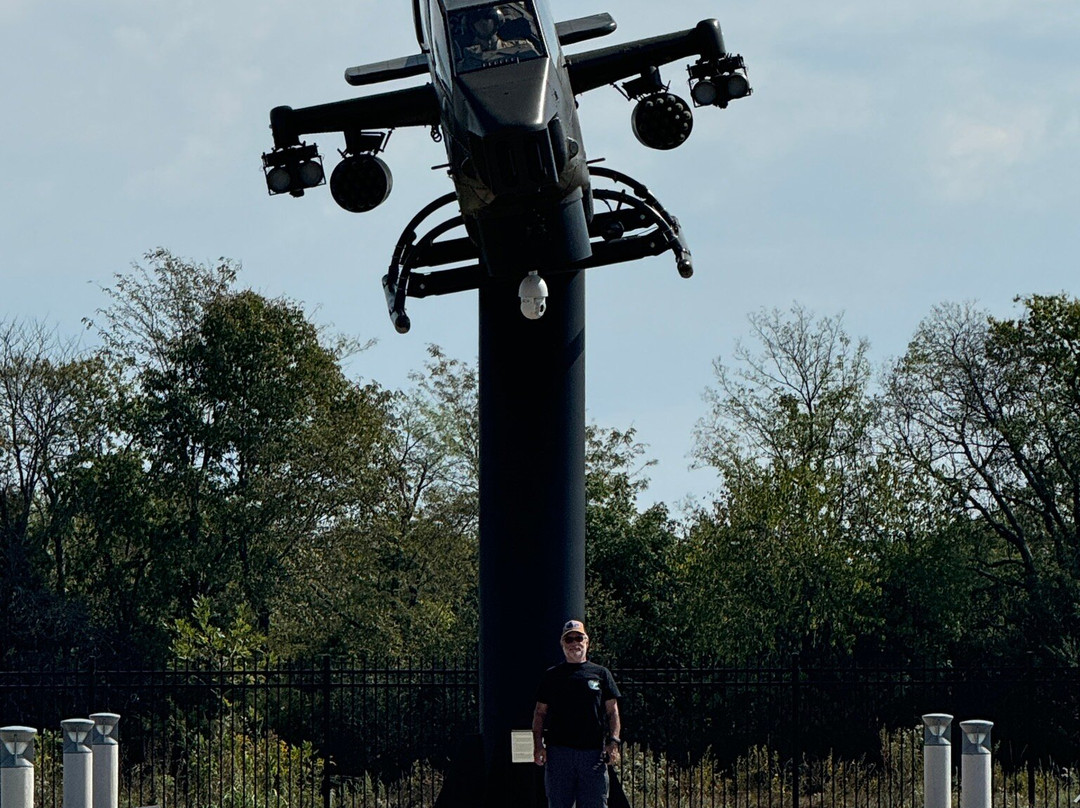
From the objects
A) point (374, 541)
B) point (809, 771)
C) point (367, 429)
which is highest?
point (367, 429)

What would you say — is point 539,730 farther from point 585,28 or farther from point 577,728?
point 585,28

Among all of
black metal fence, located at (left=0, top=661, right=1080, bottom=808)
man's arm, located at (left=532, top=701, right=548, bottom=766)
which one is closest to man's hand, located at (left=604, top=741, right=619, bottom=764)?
man's arm, located at (left=532, top=701, right=548, bottom=766)

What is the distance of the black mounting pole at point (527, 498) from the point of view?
11922 mm

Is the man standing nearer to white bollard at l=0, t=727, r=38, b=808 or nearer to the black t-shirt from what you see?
the black t-shirt

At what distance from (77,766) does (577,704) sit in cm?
569

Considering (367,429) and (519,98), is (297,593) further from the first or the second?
(519,98)

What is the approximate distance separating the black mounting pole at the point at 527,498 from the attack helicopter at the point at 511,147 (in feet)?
1.50

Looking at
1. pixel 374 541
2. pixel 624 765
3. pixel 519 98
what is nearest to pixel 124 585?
pixel 374 541

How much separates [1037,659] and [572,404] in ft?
71.7

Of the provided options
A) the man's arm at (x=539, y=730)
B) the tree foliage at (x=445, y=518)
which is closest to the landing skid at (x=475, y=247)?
the man's arm at (x=539, y=730)

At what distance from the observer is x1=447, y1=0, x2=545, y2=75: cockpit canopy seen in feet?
33.7

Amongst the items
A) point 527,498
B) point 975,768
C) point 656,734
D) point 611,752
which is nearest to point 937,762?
point 975,768

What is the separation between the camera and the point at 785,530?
30.7 m

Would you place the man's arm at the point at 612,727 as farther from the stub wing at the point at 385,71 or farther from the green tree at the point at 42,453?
the green tree at the point at 42,453
